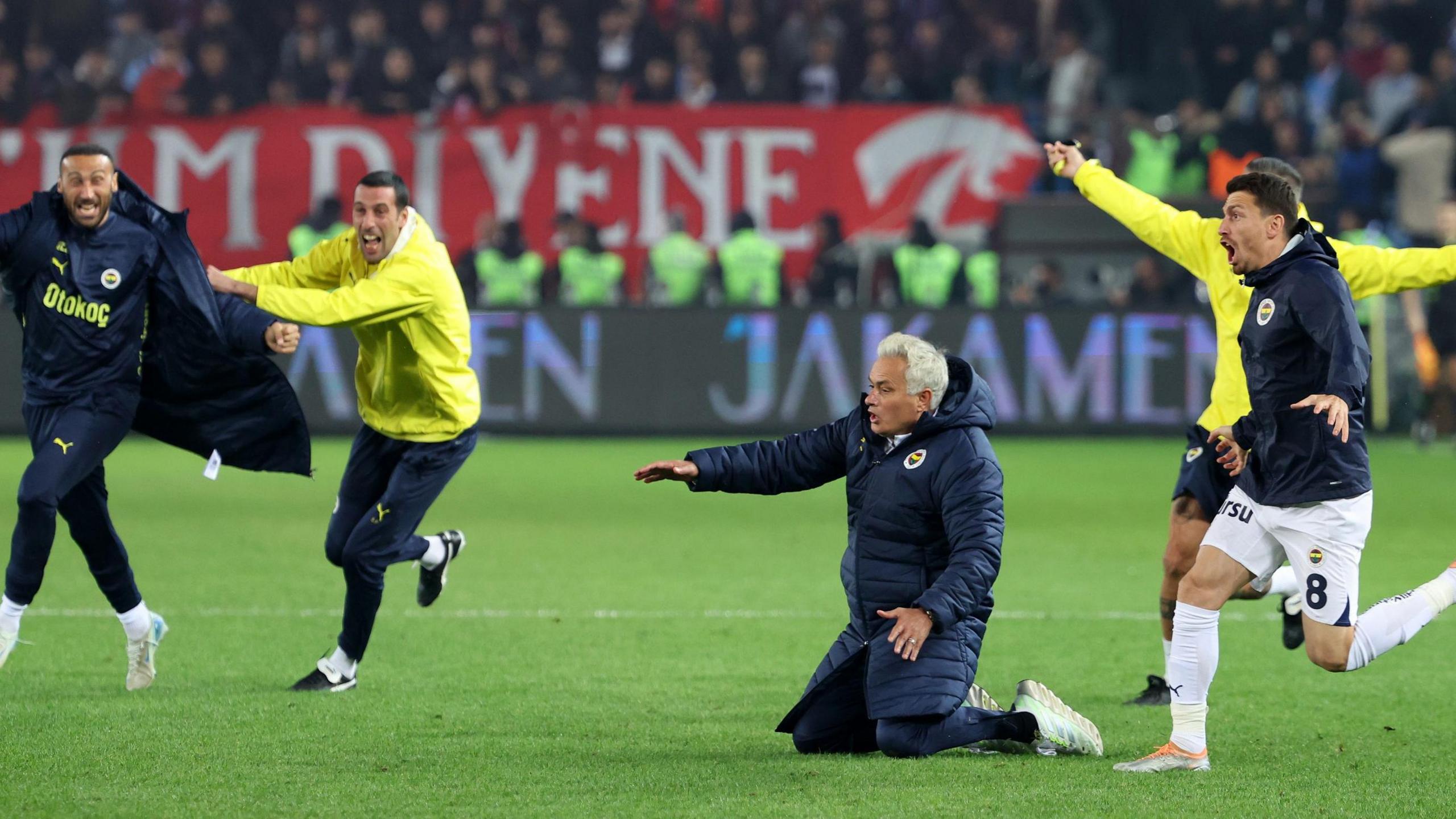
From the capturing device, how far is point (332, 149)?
66.2 ft

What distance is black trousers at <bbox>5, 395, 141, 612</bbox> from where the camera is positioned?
6.84m

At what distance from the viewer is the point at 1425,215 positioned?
20.4m

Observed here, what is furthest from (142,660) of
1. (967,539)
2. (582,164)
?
(582,164)

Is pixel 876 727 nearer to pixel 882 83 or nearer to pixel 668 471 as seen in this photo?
pixel 668 471

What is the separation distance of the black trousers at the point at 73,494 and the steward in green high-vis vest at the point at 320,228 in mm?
12280

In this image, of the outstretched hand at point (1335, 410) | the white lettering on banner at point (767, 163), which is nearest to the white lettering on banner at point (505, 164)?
the white lettering on banner at point (767, 163)

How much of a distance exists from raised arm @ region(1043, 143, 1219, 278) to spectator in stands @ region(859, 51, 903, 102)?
14.1 meters

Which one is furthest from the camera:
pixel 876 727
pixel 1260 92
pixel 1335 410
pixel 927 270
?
pixel 1260 92

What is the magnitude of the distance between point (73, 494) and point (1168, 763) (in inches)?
164

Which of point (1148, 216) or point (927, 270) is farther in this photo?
point (927, 270)

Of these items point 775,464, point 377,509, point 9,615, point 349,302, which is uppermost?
point 349,302

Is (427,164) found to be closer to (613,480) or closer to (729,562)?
(613,480)

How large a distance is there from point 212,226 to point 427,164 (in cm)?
239

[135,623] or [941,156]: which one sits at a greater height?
[941,156]
